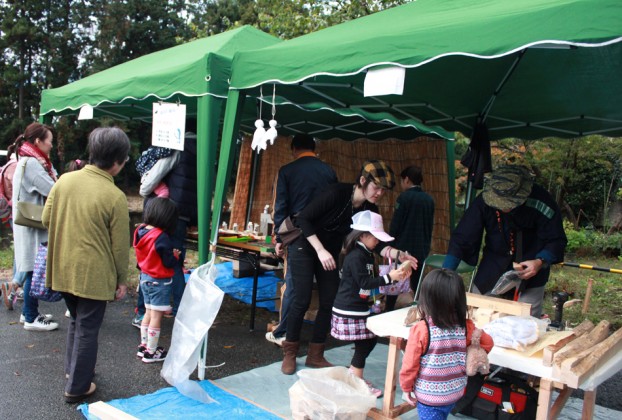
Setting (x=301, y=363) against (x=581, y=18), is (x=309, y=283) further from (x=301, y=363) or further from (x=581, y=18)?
(x=581, y=18)

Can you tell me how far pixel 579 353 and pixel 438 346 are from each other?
2.19 feet

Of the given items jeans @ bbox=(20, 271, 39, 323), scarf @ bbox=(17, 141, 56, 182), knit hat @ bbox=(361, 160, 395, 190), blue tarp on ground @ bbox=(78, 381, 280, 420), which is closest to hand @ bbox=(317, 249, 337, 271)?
knit hat @ bbox=(361, 160, 395, 190)

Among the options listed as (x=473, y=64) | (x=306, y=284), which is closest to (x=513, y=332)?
(x=306, y=284)

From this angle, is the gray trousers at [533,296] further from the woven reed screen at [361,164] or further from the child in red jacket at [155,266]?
the woven reed screen at [361,164]

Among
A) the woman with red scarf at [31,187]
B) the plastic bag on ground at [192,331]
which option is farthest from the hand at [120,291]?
the woman with red scarf at [31,187]

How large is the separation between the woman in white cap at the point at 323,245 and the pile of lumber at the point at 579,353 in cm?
104

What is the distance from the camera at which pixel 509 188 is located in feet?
10.6

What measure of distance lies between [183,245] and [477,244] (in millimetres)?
2574

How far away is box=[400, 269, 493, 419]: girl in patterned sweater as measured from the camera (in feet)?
7.38

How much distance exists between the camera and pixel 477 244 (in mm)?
3443

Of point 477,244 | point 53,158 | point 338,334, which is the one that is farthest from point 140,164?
point 53,158

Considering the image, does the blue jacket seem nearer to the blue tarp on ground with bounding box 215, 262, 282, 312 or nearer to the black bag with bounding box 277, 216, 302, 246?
the black bag with bounding box 277, 216, 302, 246

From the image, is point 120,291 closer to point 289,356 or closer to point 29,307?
point 289,356

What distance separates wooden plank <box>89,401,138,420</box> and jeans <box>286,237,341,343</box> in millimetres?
1177
